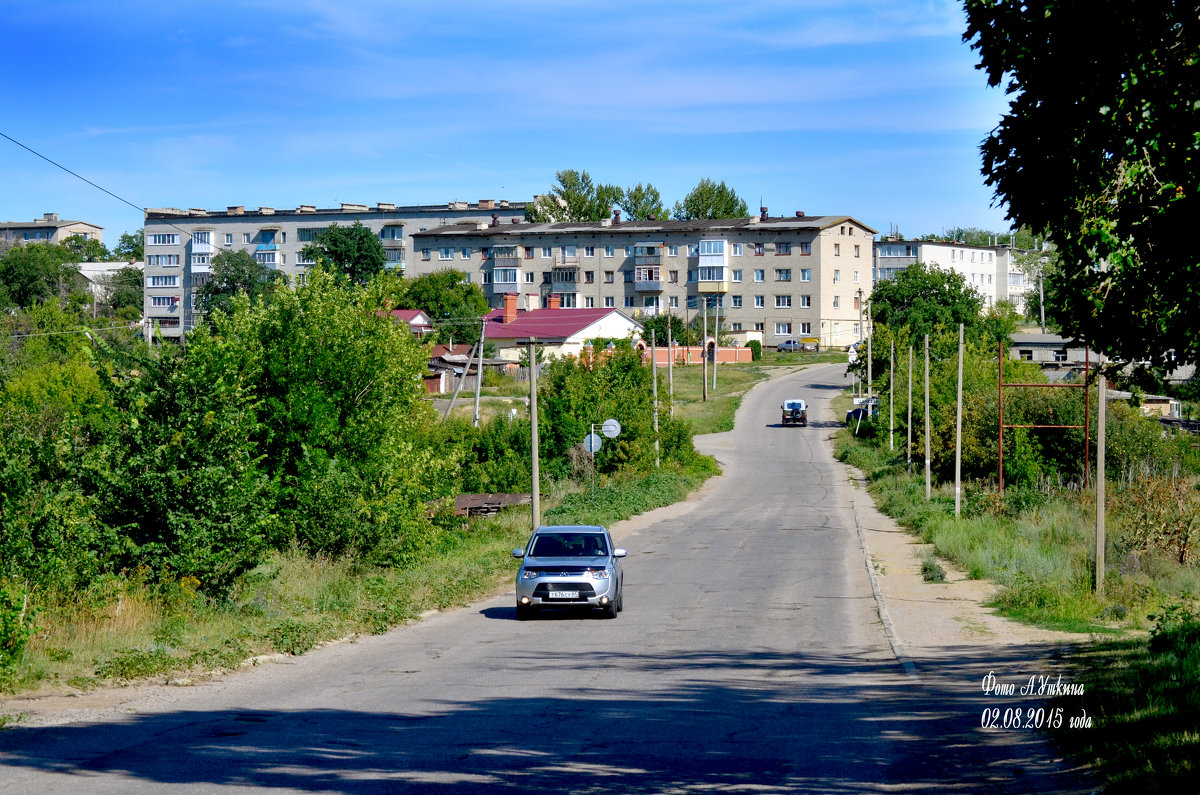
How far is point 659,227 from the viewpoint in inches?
4405

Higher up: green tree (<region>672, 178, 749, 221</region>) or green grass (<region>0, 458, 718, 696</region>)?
green tree (<region>672, 178, 749, 221</region>)

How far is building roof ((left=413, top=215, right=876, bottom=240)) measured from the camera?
10856 cm

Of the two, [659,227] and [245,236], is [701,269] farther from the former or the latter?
[245,236]

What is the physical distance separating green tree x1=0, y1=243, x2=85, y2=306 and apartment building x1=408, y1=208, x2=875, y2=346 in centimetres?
3880

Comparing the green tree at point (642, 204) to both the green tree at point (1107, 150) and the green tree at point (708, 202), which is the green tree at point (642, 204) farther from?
the green tree at point (1107, 150)

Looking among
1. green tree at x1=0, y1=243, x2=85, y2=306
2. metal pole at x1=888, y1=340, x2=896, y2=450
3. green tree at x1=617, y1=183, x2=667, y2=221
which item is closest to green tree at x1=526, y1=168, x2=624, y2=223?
green tree at x1=617, y1=183, x2=667, y2=221

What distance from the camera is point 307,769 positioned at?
335 inches

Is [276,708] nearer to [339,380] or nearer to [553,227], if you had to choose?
[339,380]

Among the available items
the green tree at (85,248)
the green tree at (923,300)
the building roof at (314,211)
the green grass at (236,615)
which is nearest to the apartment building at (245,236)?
the building roof at (314,211)

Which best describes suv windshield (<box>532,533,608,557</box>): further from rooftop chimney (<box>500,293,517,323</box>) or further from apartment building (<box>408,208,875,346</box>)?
apartment building (<box>408,208,875,346</box>)

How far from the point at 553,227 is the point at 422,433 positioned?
83919 mm

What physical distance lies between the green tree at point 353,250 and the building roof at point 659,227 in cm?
1034

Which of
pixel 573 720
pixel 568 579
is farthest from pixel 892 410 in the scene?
pixel 573 720

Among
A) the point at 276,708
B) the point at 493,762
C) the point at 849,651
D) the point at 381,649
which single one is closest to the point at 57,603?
the point at 381,649
